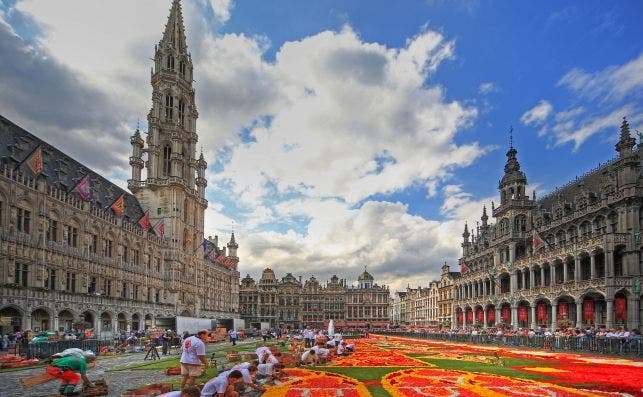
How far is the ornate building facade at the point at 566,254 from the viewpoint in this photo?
1889 inches

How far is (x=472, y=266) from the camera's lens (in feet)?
298

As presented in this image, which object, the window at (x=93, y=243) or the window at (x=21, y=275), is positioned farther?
the window at (x=93, y=243)

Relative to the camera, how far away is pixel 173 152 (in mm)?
85375

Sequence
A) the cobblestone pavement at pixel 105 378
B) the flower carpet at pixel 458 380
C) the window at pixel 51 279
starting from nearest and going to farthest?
the flower carpet at pixel 458 380
the cobblestone pavement at pixel 105 378
the window at pixel 51 279

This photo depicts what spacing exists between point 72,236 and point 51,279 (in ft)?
19.0

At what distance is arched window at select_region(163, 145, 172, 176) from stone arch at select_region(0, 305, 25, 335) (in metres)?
47.5

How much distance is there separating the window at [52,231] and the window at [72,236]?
2.05 meters

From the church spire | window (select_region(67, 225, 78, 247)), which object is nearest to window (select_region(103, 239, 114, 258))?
window (select_region(67, 225, 78, 247))

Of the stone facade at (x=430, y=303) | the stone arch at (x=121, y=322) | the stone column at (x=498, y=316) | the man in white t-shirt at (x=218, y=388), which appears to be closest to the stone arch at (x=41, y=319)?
the stone arch at (x=121, y=322)

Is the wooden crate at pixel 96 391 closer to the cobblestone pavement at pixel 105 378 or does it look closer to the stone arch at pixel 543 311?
the cobblestone pavement at pixel 105 378

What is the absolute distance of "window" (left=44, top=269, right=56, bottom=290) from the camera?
47.2m

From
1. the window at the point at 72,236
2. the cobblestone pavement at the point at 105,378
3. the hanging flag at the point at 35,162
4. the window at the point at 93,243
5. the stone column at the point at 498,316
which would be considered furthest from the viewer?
the stone column at the point at 498,316

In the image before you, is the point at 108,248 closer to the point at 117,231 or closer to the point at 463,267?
the point at 117,231

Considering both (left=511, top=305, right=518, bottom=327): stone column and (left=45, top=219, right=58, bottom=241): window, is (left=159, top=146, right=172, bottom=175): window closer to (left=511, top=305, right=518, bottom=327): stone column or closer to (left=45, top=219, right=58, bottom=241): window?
(left=45, top=219, right=58, bottom=241): window
